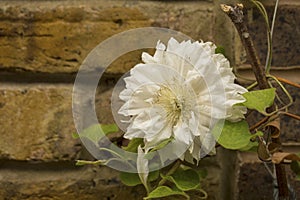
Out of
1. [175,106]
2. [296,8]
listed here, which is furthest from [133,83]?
[296,8]

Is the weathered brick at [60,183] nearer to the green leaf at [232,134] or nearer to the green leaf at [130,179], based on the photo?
the green leaf at [130,179]

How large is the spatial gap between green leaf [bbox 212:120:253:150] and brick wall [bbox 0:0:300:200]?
16 centimetres

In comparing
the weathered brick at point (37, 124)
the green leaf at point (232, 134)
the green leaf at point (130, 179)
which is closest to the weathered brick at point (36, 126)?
the weathered brick at point (37, 124)

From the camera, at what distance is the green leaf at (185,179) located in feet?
1.95

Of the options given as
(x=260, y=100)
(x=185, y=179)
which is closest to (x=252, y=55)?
(x=260, y=100)

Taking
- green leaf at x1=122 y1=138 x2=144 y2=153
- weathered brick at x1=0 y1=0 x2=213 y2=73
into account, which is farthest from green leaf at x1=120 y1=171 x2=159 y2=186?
weathered brick at x1=0 y1=0 x2=213 y2=73

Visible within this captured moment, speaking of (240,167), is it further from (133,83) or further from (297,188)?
(133,83)

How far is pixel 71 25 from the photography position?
2.36ft

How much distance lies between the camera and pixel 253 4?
2.34 feet

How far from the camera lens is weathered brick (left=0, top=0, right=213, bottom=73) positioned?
0.72m

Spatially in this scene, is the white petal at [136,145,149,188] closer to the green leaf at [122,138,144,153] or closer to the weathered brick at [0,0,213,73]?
the green leaf at [122,138,144,153]

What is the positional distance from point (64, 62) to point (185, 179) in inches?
9.6

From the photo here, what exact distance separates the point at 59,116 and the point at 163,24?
192mm

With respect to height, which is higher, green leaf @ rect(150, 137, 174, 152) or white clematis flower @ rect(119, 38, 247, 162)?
white clematis flower @ rect(119, 38, 247, 162)
